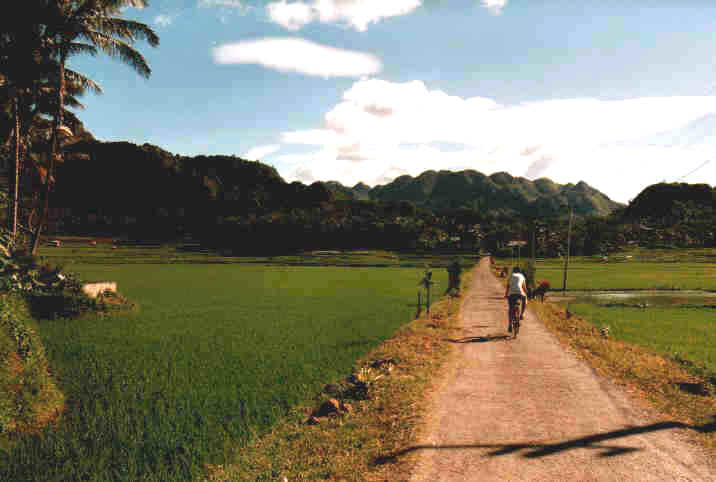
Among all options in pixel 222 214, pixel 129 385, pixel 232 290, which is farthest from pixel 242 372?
pixel 222 214

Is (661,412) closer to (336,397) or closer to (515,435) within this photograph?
(515,435)

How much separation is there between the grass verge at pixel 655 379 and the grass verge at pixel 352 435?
14.6 feet

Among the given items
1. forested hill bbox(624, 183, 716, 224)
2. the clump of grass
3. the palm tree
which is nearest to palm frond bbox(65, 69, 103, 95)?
the palm tree

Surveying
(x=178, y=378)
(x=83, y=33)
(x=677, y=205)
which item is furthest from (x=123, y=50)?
(x=677, y=205)

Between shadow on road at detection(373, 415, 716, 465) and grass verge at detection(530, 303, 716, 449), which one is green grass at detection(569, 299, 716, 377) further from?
shadow on road at detection(373, 415, 716, 465)

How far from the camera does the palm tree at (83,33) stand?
18.4m

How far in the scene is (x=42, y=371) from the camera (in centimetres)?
870

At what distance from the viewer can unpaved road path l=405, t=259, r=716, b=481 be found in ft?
18.6

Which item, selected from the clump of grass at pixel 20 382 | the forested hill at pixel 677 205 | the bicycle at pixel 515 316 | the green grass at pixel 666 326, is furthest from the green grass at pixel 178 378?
the forested hill at pixel 677 205

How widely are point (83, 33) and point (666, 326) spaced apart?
1211 inches

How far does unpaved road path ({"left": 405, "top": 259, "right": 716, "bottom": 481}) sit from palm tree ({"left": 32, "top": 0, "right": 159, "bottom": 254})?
18.9m

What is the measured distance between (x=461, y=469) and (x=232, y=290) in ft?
104

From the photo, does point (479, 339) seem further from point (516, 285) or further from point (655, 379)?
point (655, 379)

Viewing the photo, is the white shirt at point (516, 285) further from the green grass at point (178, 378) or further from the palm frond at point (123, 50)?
the palm frond at point (123, 50)
